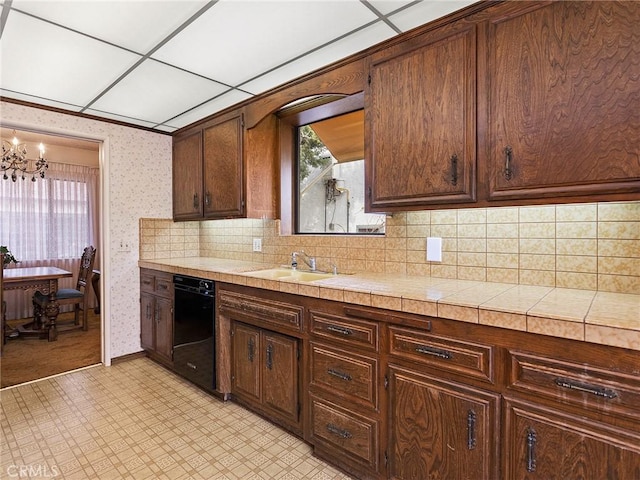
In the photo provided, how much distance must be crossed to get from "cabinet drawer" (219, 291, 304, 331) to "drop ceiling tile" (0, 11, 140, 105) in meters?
1.66

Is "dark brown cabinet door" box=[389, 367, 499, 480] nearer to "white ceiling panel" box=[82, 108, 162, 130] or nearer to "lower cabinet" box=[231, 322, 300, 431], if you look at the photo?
"lower cabinet" box=[231, 322, 300, 431]

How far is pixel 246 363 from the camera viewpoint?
240 centimetres

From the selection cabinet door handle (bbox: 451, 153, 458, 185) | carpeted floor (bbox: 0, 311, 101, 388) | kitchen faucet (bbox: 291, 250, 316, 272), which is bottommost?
carpeted floor (bbox: 0, 311, 101, 388)

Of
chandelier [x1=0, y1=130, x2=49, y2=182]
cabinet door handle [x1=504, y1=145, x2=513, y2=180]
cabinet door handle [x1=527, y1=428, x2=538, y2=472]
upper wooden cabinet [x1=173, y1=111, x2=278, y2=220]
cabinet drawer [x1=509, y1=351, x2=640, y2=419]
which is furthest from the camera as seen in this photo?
chandelier [x1=0, y1=130, x2=49, y2=182]

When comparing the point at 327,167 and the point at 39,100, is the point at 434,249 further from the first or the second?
the point at 39,100

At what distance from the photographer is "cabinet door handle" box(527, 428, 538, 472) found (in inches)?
48.6

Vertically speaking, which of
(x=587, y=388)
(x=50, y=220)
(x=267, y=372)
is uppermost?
(x=50, y=220)

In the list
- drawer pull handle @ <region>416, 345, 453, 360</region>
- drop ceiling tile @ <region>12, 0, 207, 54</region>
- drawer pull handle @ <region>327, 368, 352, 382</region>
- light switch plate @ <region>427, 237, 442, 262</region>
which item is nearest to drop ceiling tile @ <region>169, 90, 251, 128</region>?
drop ceiling tile @ <region>12, 0, 207, 54</region>

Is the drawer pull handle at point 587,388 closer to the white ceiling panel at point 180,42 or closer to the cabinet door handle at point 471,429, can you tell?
the cabinet door handle at point 471,429

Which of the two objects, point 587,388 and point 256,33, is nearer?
point 587,388

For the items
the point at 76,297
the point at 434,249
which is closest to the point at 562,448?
the point at 434,249

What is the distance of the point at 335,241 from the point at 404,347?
3.90 feet

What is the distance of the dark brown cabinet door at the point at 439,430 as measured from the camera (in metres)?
1.34

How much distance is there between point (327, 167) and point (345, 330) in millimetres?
1626
